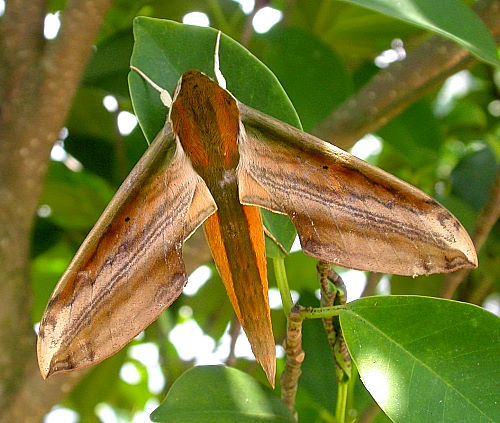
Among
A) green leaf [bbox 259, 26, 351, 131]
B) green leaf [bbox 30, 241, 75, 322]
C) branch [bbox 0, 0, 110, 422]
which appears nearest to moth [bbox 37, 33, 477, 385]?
branch [bbox 0, 0, 110, 422]

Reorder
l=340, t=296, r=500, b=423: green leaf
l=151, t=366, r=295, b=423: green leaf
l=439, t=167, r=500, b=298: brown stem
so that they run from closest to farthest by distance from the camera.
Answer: l=340, t=296, r=500, b=423: green leaf
l=151, t=366, r=295, b=423: green leaf
l=439, t=167, r=500, b=298: brown stem

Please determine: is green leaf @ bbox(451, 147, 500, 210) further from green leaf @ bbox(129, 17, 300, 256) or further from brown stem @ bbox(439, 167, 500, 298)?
green leaf @ bbox(129, 17, 300, 256)

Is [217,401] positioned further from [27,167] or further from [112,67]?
[112,67]

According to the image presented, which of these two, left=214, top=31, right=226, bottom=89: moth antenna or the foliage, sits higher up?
left=214, top=31, right=226, bottom=89: moth antenna

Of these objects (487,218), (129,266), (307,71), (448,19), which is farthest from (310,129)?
(129,266)

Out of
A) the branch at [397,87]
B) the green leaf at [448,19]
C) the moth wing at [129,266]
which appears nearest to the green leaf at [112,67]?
the branch at [397,87]

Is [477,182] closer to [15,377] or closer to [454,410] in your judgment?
[454,410]

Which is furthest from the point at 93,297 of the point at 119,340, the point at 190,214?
the point at 190,214
